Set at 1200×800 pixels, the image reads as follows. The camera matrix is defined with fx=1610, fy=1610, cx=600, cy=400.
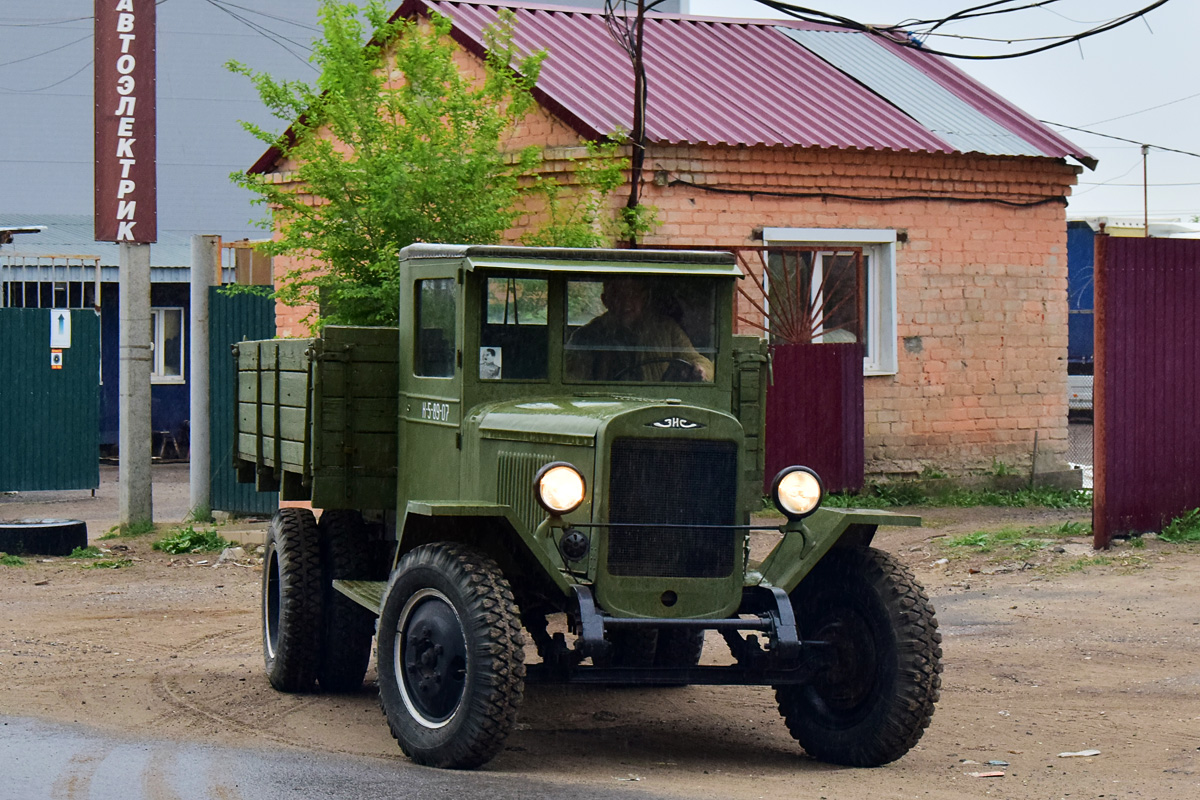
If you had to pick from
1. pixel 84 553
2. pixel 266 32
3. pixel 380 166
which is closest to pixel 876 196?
pixel 380 166

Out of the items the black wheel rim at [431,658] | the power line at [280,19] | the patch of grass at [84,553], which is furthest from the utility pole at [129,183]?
the power line at [280,19]

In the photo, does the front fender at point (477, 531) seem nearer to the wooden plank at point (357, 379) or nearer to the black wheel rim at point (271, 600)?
the wooden plank at point (357, 379)

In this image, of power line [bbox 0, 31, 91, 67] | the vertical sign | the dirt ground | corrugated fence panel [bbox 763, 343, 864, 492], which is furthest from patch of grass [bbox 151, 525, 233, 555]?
power line [bbox 0, 31, 91, 67]

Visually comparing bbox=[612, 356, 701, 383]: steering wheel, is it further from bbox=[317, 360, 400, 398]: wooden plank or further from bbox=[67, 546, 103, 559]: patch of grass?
bbox=[67, 546, 103, 559]: patch of grass

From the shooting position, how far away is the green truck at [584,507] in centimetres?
629

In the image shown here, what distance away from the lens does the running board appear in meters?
7.25

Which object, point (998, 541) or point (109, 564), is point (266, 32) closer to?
point (109, 564)

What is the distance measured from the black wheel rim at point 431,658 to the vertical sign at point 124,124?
926cm

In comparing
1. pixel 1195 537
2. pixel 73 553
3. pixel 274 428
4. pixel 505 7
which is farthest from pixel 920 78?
pixel 274 428

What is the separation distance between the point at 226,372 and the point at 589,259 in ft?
31.6

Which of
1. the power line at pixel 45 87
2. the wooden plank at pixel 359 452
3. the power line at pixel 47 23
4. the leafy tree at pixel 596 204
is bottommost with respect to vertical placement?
the wooden plank at pixel 359 452

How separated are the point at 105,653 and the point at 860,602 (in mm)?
4845

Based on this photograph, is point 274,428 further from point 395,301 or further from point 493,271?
point 395,301

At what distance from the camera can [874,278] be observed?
16781mm
